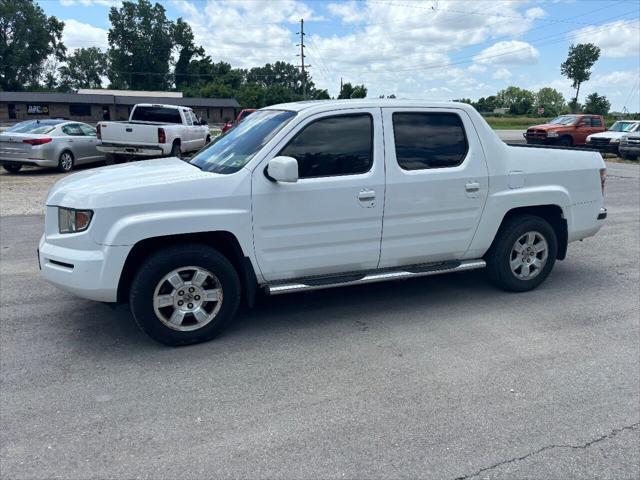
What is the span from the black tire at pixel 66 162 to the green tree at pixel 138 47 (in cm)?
9782

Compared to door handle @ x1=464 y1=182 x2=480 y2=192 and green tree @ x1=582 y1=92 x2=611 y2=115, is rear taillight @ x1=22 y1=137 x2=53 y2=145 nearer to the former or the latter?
door handle @ x1=464 y1=182 x2=480 y2=192

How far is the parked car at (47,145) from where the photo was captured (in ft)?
47.8

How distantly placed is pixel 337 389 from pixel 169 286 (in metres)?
1.56

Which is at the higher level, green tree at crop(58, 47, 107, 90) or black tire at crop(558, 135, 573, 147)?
green tree at crop(58, 47, 107, 90)

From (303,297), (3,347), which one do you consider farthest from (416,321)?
(3,347)

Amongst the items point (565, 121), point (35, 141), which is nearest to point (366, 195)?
point (35, 141)

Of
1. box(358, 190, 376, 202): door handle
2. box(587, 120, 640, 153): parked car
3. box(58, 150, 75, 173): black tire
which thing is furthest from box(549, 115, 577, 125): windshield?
box(358, 190, 376, 202): door handle

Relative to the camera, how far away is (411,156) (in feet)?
16.5

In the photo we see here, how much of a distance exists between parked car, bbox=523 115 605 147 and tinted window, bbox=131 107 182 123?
1769cm

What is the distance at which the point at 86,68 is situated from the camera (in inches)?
4456

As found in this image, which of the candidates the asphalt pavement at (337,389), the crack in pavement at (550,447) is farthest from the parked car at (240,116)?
the crack in pavement at (550,447)

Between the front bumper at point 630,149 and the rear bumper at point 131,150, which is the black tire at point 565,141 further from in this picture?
the rear bumper at point 131,150

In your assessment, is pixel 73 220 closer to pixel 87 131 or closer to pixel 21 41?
pixel 87 131

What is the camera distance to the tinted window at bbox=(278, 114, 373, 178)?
4637 millimetres
